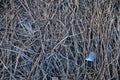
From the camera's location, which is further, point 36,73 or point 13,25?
point 13,25

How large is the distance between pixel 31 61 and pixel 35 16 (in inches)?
13.3

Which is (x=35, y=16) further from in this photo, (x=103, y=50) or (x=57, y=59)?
(x=103, y=50)

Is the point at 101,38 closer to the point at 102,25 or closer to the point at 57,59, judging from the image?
the point at 102,25

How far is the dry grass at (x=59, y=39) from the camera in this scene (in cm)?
189

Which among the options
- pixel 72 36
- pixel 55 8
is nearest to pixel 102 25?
pixel 72 36

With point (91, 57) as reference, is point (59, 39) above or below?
above

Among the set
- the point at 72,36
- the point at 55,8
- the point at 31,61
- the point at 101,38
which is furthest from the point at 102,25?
the point at 31,61

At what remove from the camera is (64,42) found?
1966mm

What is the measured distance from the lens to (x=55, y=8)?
2061 millimetres

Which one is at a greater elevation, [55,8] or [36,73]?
[55,8]

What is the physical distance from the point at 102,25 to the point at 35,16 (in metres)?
0.48

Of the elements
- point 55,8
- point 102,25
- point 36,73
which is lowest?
point 36,73

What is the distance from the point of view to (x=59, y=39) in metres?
1.97

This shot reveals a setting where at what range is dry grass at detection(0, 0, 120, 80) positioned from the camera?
189 cm
